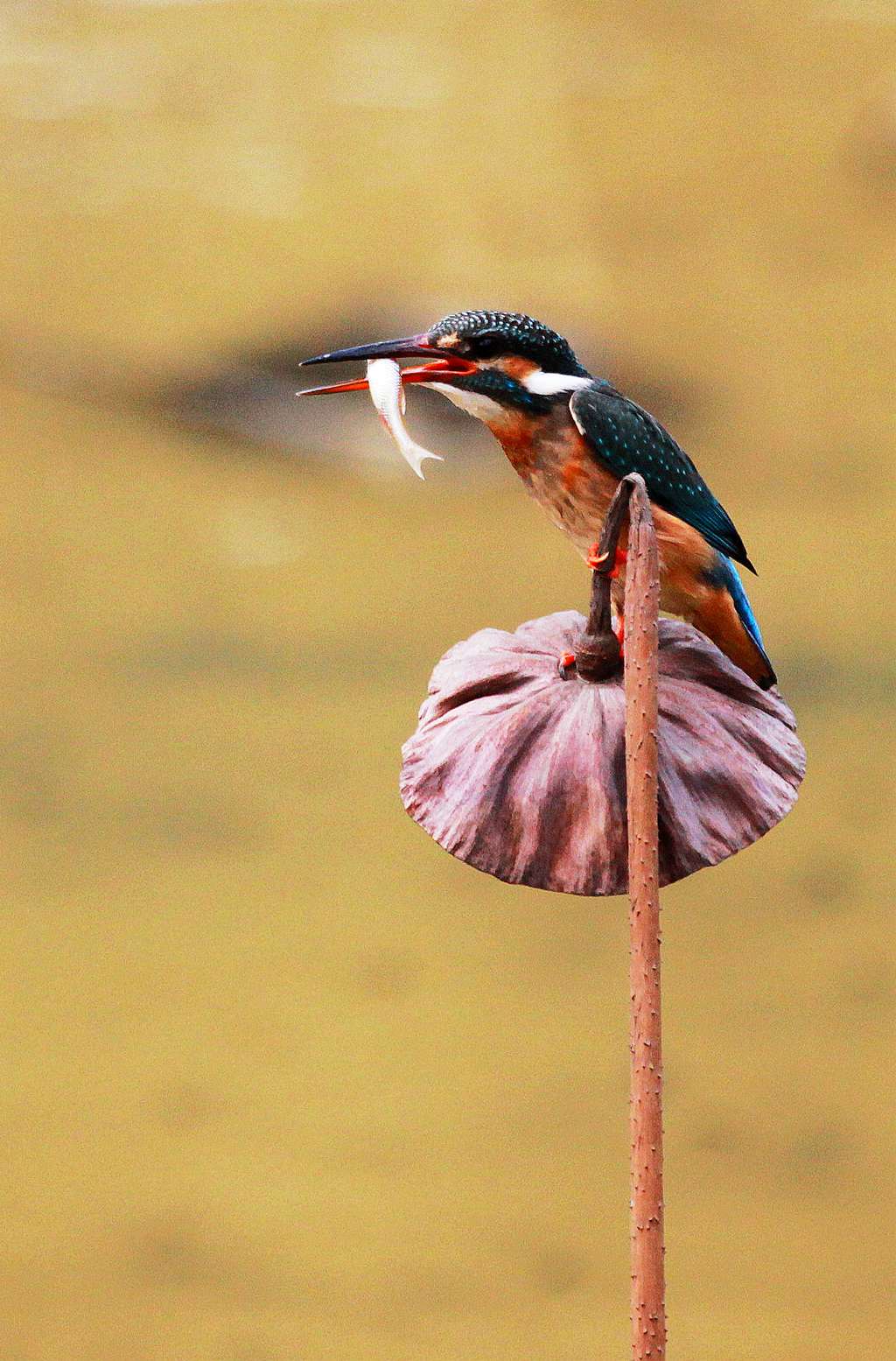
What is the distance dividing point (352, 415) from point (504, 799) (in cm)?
87

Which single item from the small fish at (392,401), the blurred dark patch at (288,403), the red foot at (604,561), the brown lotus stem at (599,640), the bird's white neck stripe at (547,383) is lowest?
the brown lotus stem at (599,640)

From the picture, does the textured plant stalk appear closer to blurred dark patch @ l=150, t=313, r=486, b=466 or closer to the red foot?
the red foot

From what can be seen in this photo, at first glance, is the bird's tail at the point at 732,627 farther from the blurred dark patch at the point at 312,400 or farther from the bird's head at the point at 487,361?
the blurred dark patch at the point at 312,400

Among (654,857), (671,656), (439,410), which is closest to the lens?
(654,857)

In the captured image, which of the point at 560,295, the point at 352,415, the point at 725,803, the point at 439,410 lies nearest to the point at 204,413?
the point at 352,415

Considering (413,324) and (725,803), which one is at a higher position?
(413,324)

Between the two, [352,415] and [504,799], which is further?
[352,415]

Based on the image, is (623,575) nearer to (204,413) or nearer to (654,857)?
(654,857)

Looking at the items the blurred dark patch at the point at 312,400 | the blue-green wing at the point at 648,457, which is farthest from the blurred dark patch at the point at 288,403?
the blue-green wing at the point at 648,457

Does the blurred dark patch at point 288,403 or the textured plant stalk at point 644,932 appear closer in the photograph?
the textured plant stalk at point 644,932

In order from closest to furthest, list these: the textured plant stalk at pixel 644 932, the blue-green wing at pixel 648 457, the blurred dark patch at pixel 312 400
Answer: the textured plant stalk at pixel 644 932
the blue-green wing at pixel 648 457
the blurred dark patch at pixel 312 400

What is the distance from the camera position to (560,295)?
138cm

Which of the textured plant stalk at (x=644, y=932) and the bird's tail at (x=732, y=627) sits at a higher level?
the bird's tail at (x=732, y=627)

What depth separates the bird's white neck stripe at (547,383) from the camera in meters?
0.67
